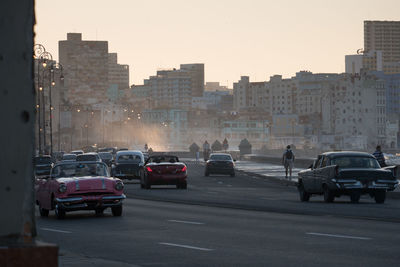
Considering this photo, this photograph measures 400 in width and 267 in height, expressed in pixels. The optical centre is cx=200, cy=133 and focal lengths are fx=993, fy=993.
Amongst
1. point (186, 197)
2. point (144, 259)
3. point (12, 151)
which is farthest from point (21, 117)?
point (186, 197)

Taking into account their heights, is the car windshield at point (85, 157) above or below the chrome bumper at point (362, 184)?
above

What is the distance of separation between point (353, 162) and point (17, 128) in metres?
24.1

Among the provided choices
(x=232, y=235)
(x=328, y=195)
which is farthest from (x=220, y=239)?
(x=328, y=195)

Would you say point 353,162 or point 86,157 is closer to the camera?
point 353,162

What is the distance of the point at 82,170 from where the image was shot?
79.4 feet

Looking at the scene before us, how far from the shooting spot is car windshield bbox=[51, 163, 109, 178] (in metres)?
24.1

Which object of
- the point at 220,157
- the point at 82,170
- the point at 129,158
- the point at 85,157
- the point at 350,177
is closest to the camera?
the point at 82,170

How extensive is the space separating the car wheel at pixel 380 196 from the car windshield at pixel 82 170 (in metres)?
9.38

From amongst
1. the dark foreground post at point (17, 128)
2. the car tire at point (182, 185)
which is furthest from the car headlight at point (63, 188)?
the car tire at point (182, 185)

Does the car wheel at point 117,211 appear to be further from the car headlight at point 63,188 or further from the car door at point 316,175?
the car door at point 316,175

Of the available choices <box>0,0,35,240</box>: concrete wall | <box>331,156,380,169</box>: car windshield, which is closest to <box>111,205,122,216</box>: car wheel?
<box>331,156,380,169</box>: car windshield

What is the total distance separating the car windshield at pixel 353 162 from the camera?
97.2 ft

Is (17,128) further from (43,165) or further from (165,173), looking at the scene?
(43,165)

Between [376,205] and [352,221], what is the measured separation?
7758 millimetres
